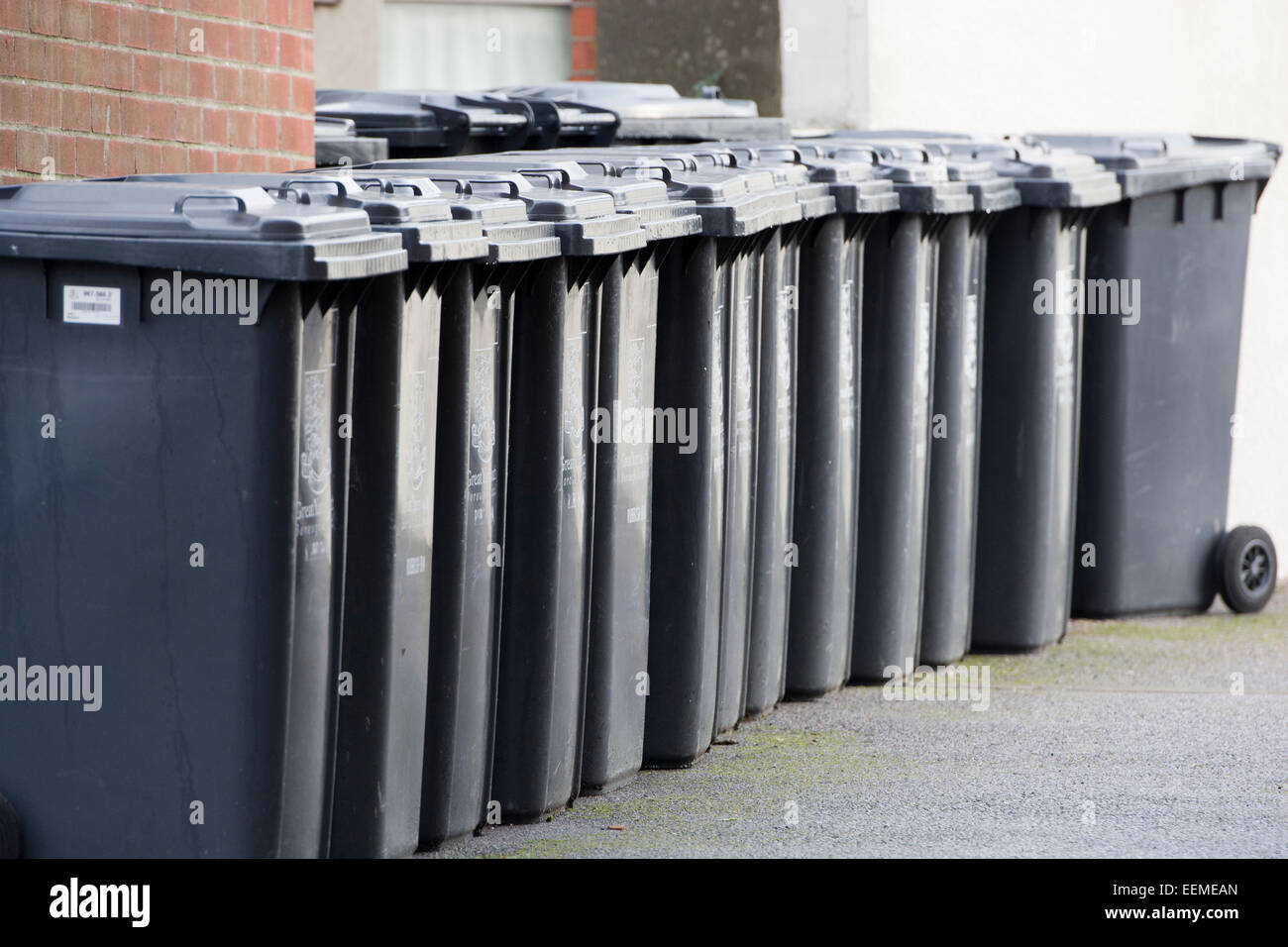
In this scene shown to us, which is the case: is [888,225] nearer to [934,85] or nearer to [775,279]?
[775,279]

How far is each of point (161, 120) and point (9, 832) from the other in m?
2.82

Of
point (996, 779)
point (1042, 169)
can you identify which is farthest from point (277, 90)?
point (996, 779)

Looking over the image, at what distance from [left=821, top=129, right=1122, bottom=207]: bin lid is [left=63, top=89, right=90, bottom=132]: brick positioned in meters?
2.84

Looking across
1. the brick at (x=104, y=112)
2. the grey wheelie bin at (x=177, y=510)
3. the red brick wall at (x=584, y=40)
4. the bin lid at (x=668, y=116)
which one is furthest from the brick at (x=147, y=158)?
the red brick wall at (x=584, y=40)

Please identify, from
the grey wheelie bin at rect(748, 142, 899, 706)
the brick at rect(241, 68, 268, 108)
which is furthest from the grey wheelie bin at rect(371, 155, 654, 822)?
the brick at rect(241, 68, 268, 108)

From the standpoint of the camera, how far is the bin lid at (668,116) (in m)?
8.16

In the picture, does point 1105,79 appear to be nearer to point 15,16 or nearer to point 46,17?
point 46,17

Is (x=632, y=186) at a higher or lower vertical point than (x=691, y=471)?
higher

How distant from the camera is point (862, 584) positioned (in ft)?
21.0

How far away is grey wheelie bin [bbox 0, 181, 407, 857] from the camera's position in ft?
12.6

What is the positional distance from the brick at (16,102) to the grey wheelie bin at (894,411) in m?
2.57

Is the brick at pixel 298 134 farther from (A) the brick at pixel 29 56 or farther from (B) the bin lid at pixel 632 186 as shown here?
(B) the bin lid at pixel 632 186

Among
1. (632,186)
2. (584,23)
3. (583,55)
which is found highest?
(584,23)

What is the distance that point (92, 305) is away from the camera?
3.92 metres
